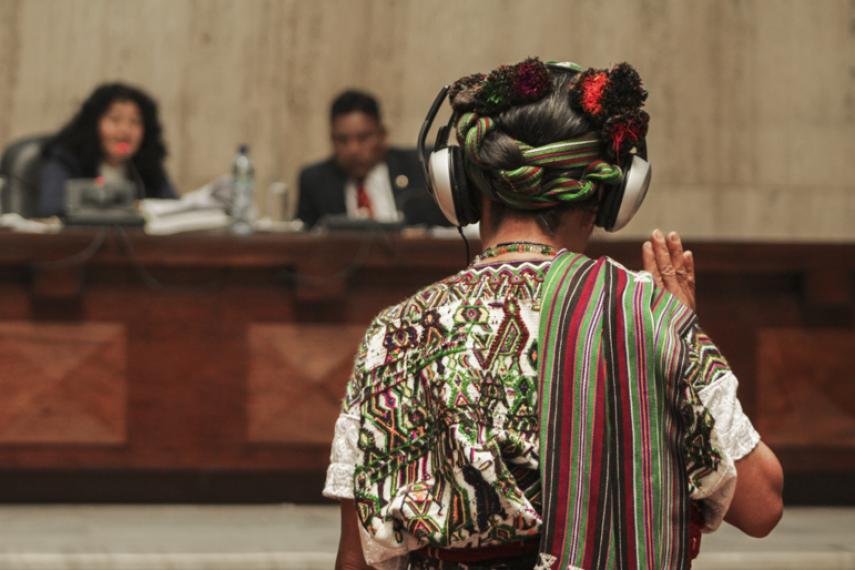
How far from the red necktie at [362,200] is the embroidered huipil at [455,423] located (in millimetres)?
4943

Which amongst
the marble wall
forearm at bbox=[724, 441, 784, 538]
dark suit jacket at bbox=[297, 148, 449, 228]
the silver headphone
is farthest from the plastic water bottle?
forearm at bbox=[724, 441, 784, 538]

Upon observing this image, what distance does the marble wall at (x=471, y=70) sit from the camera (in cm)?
834

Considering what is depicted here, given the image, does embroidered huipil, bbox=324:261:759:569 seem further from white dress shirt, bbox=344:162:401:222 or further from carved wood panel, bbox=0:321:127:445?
white dress shirt, bbox=344:162:401:222

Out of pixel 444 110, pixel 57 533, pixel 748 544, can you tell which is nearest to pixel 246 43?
pixel 444 110

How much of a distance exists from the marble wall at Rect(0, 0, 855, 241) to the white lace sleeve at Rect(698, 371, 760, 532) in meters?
6.97

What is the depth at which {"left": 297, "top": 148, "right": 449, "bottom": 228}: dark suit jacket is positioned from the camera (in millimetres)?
6426

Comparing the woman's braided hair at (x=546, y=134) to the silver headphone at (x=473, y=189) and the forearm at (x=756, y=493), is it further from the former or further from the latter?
the forearm at (x=756, y=493)

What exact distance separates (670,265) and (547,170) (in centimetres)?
26

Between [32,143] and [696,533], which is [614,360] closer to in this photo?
[696,533]

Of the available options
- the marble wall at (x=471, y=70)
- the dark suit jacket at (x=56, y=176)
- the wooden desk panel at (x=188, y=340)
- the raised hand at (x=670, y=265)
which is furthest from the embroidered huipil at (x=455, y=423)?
the marble wall at (x=471, y=70)

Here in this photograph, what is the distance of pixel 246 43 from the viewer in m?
8.41

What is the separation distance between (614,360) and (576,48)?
729 centimetres

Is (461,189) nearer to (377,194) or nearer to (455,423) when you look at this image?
(455,423)

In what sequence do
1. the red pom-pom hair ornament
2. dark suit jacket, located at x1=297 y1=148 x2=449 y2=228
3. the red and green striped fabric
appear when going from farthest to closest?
dark suit jacket, located at x1=297 y1=148 x2=449 y2=228 → the red pom-pom hair ornament → the red and green striped fabric
